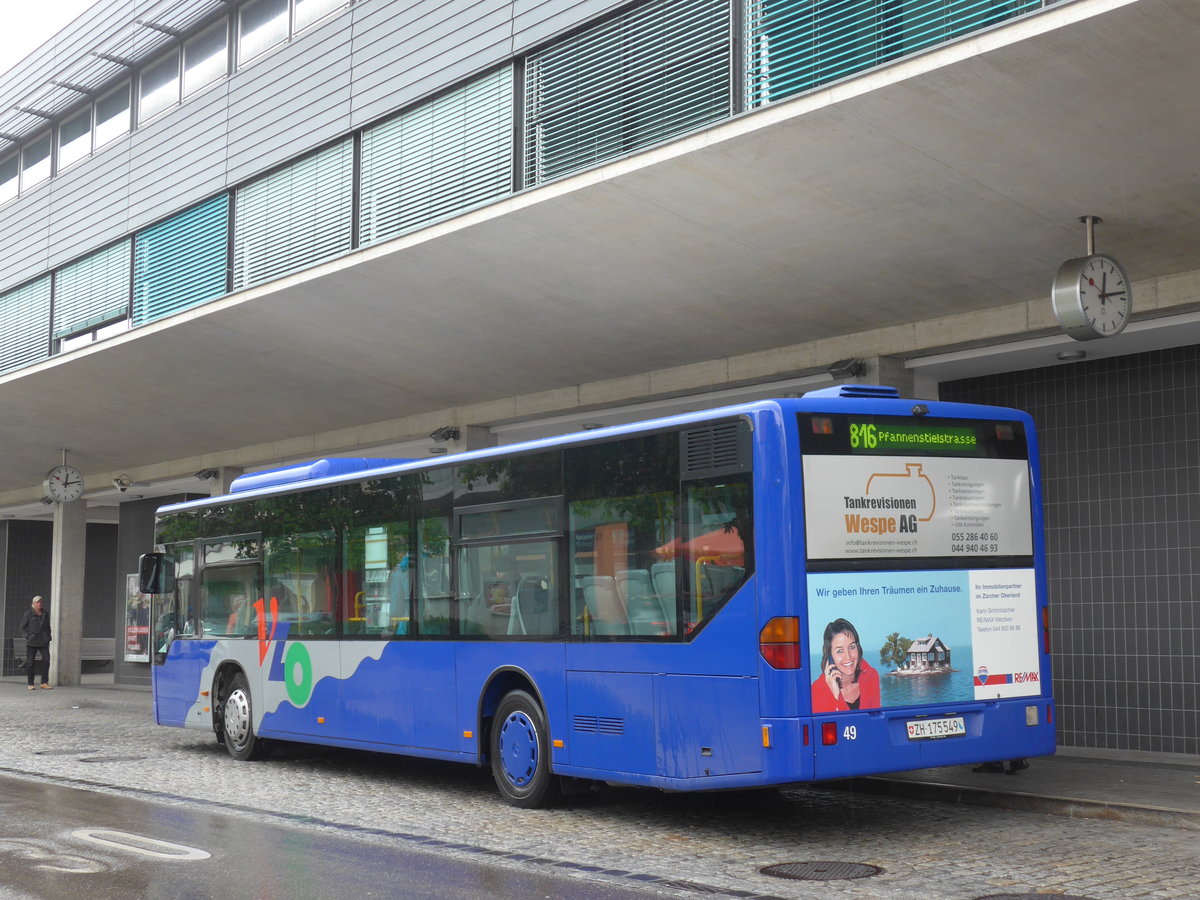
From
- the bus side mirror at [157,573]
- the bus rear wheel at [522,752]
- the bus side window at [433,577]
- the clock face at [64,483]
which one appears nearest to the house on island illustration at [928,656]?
the bus rear wheel at [522,752]

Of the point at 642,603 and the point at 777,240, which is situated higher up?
the point at 777,240

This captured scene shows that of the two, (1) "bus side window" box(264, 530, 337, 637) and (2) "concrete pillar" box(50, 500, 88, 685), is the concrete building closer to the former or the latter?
(1) "bus side window" box(264, 530, 337, 637)

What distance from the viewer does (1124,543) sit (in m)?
13.3

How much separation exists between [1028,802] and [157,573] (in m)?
10.2

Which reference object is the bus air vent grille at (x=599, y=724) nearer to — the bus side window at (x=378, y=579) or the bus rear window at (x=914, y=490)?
the bus rear window at (x=914, y=490)

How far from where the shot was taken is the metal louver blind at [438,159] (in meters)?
14.9

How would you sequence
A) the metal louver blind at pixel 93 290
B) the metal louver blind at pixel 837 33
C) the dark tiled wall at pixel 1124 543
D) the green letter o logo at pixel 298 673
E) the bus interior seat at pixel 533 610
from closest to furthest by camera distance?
the bus interior seat at pixel 533 610, the metal louver blind at pixel 837 33, the dark tiled wall at pixel 1124 543, the green letter o logo at pixel 298 673, the metal louver blind at pixel 93 290

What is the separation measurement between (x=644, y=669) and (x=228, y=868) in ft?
9.59

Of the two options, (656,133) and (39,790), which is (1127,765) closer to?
(656,133)

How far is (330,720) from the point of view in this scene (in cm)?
1287

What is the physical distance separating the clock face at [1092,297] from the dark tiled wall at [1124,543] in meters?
2.65

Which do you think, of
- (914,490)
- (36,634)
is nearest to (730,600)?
(914,490)

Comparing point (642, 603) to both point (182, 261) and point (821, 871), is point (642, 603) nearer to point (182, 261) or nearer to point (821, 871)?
point (821, 871)

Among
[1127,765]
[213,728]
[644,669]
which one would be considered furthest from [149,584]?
[1127,765]
